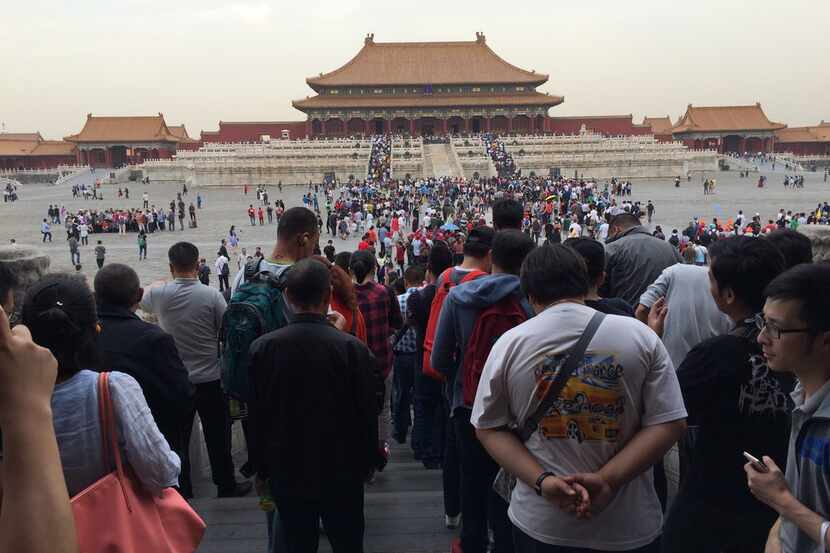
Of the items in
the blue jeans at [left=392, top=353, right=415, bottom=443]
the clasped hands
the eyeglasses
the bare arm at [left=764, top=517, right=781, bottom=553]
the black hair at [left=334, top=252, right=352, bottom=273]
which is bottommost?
the blue jeans at [left=392, top=353, right=415, bottom=443]

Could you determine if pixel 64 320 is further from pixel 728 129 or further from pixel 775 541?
pixel 728 129

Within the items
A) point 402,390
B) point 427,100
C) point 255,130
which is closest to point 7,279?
point 402,390

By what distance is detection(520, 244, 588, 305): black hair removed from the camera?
7.60 feet

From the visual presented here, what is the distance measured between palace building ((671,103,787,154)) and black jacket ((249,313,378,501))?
66.4 m

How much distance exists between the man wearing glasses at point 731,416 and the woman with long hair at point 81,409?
5.99 feet

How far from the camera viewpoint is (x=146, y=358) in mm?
3223

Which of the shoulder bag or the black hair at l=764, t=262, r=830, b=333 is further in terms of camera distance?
the shoulder bag

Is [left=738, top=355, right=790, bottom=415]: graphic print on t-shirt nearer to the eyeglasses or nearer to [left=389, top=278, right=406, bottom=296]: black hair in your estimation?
the eyeglasses

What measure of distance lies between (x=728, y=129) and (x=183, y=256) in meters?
67.2

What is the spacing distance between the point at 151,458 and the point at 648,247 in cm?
360

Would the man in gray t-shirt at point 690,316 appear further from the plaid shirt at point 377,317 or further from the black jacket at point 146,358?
the black jacket at point 146,358

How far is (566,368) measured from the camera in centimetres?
216

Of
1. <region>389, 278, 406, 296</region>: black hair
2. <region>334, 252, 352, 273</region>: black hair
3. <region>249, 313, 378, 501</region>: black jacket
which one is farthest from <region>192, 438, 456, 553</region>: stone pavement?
<region>389, 278, 406, 296</region>: black hair

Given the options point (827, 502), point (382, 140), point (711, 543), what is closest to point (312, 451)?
point (711, 543)
